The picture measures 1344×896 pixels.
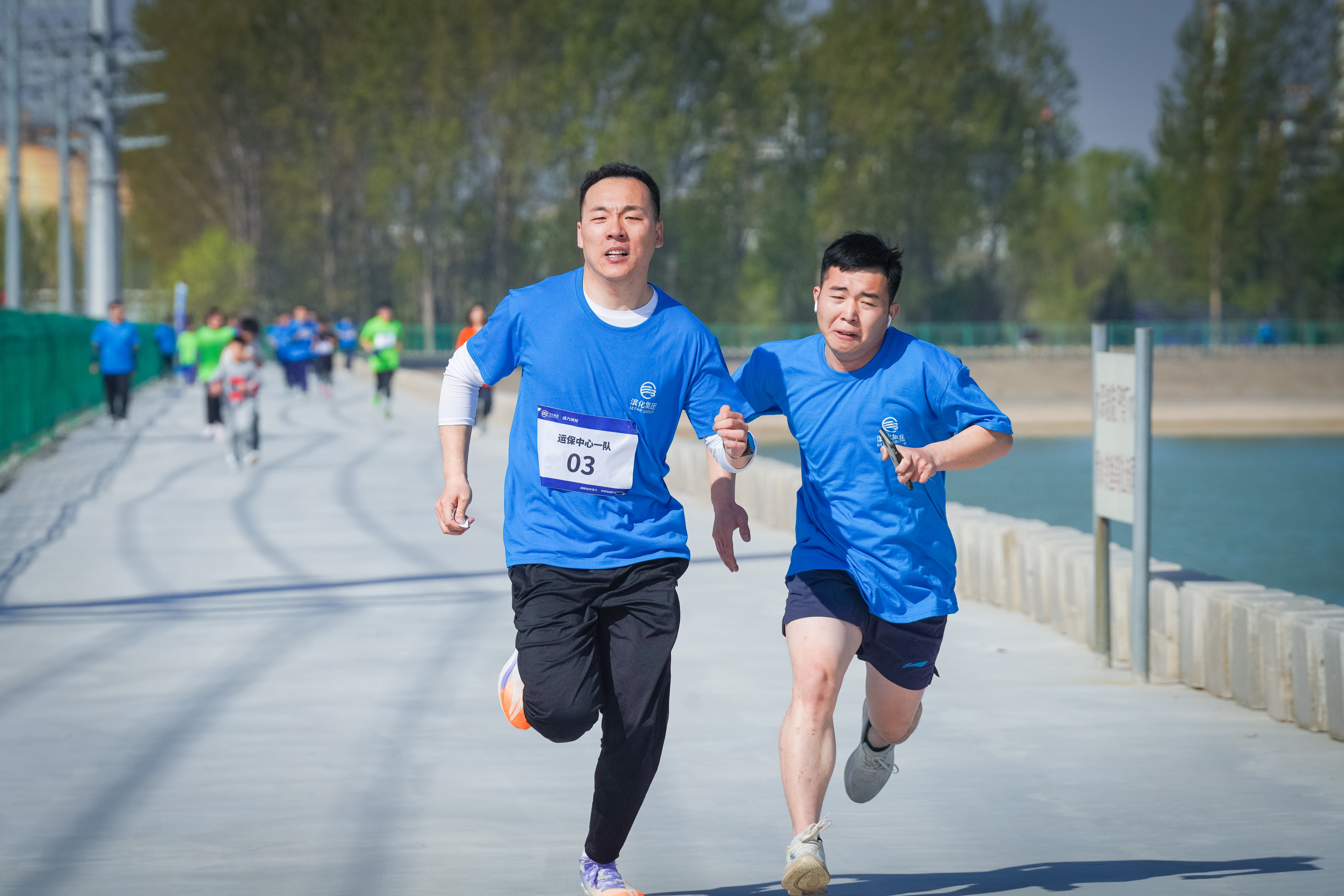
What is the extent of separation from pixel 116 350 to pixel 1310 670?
2167 cm

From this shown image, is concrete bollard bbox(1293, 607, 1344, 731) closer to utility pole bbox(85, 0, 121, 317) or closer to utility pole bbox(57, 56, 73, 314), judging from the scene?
utility pole bbox(57, 56, 73, 314)

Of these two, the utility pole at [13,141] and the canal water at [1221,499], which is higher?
the utility pole at [13,141]

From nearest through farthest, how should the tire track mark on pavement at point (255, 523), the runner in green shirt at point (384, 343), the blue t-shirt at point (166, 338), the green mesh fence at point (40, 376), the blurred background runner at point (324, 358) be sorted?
1. the tire track mark on pavement at point (255, 523)
2. the green mesh fence at point (40, 376)
3. the runner in green shirt at point (384, 343)
4. the blurred background runner at point (324, 358)
5. the blue t-shirt at point (166, 338)

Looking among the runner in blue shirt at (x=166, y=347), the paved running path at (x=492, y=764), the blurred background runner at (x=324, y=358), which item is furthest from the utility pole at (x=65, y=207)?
the paved running path at (x=492, y=764)

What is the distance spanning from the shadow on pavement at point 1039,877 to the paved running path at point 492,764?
0.04 feet

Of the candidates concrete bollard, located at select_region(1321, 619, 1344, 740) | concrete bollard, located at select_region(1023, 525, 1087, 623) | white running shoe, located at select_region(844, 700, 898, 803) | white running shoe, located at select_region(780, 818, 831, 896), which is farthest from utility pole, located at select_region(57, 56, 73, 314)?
white running shoe, located at select_region(780, 818, 831, 896)

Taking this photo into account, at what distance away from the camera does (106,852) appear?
17.1ft

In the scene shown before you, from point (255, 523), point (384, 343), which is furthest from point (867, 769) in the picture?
point (384, 343)

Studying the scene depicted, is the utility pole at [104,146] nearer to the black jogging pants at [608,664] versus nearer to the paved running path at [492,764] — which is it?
the paved running path at [492,764]

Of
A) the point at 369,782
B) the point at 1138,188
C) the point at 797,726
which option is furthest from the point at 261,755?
the point at 1138,188

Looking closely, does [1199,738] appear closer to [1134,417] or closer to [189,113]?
Answer: [1134,417]

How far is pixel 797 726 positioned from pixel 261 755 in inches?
104

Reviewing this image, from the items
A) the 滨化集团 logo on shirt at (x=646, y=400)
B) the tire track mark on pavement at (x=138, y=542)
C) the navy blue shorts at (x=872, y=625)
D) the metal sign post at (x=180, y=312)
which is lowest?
the tire track mark on pavement at (x=138, y=542)

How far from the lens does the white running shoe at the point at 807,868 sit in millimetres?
4332
